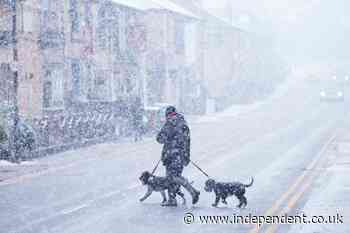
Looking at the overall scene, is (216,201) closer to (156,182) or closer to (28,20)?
(156,182)

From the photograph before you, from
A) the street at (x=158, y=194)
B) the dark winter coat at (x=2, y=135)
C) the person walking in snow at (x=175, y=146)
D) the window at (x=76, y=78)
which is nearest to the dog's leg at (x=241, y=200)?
the street at (x=158, y=194)

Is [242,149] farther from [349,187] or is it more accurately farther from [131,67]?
[131,67]

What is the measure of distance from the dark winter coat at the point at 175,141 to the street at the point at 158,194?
87 cm

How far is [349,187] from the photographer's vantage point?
1492 centimetres

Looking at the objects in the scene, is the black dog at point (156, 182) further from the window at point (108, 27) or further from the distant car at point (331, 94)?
the distant car at point (331, 94)

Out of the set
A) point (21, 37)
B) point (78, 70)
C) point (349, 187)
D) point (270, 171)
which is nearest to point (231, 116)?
point (78, 70)

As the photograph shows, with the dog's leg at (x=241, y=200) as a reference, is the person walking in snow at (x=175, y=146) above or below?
above

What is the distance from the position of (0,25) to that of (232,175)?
42.6 ft

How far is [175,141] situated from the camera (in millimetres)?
12680

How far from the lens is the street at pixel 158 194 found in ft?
37.2

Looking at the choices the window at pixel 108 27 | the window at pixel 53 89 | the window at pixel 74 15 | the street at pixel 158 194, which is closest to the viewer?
the street at pixel 158 194

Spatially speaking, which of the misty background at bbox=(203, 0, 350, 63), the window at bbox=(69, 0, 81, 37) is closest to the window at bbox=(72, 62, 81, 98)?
the window at bbox=(69, 0, 81, 37)

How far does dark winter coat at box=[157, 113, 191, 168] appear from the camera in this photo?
41.5 ft

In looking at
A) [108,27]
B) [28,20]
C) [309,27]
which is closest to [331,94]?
[108,27]
